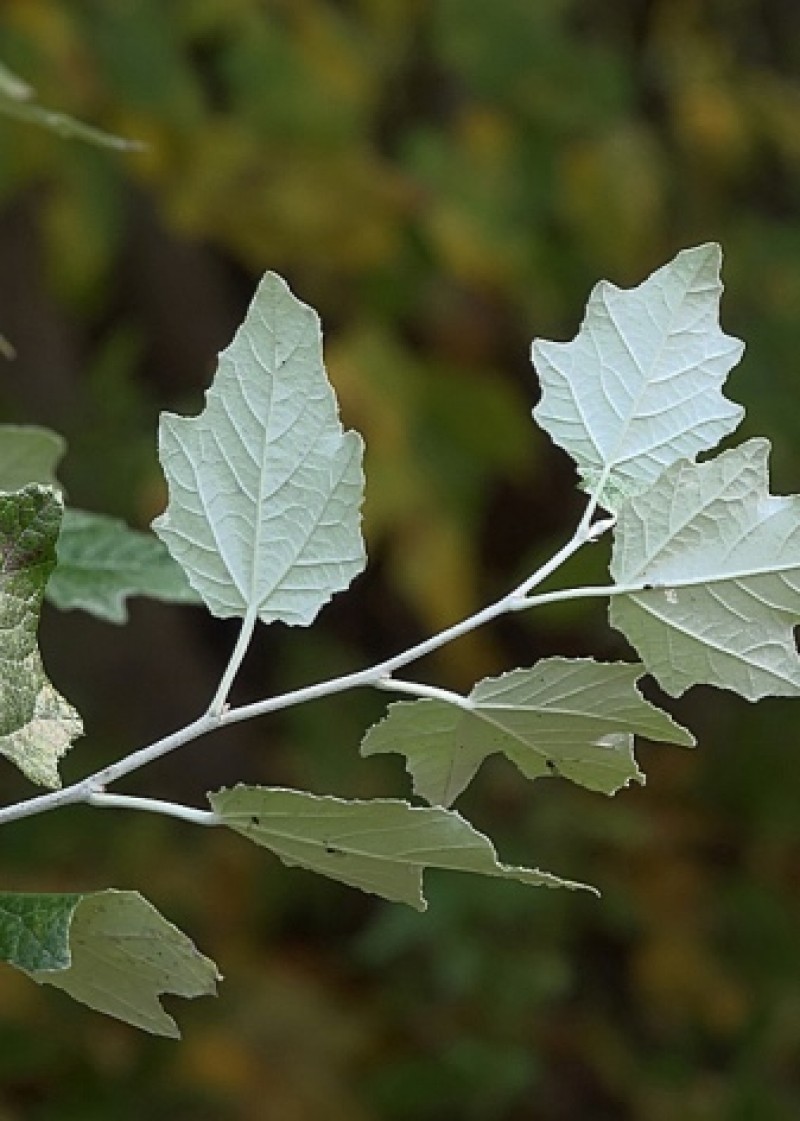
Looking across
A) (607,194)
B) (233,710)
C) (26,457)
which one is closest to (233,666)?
(233,710)

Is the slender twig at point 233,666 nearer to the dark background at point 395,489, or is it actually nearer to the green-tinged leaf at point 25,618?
the green-tinged leaf at point 25,618

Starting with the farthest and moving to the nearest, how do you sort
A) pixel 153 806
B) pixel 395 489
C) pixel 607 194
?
pixel 607 194 → pixel 395 489 → pixel 153 806

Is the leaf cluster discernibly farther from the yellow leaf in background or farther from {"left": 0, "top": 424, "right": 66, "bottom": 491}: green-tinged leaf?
the yellow leaf in background

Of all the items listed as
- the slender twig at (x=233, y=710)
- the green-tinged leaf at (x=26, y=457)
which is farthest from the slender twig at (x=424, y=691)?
→ the green-tinged leaf at (x=26, y=457)

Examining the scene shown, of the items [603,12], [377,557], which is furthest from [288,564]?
[603,12]

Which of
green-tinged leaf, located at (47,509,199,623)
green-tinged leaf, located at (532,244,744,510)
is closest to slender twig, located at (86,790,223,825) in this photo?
green-tinged leaf, located at (532,244,744,510)

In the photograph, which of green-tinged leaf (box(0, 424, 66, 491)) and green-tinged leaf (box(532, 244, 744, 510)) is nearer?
green-tinged leaf (box(532, 244, 744, 510))

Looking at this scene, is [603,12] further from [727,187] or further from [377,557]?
→ [377,557]

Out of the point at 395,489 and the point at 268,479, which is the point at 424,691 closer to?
the point at 268,479
